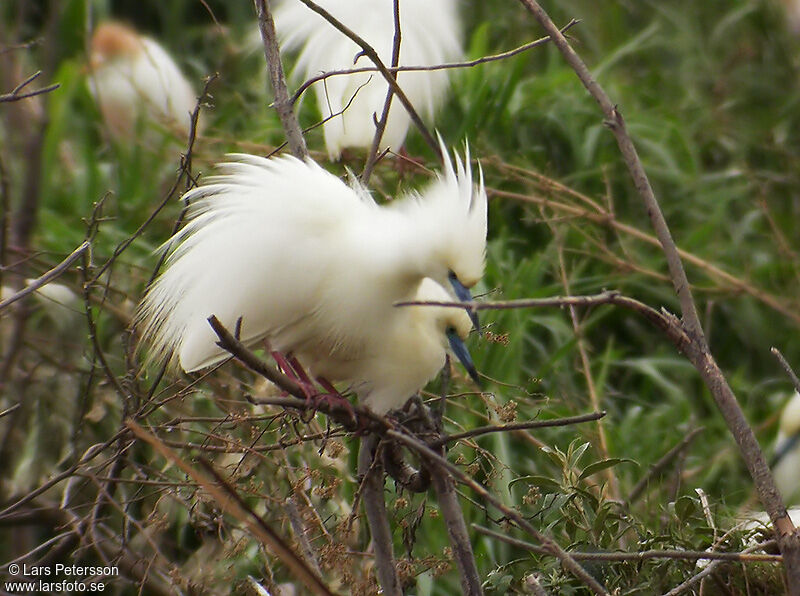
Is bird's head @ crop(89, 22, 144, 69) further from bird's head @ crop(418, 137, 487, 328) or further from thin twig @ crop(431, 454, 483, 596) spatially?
thin twig @ crop(431, 454, 483, 596)

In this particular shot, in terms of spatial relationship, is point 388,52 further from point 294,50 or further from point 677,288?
point 677,288

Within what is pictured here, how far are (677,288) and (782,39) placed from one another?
13.4 ft

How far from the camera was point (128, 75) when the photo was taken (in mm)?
5254

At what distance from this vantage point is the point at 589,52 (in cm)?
512

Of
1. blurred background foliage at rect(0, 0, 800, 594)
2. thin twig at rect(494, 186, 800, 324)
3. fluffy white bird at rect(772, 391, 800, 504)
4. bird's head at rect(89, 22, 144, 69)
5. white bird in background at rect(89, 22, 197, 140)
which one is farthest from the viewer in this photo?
bird's head at rect(89, 22, 144, 69)


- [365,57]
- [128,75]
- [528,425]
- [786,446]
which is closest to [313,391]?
[528,425]

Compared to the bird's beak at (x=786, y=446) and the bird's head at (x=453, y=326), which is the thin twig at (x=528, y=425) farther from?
the bird's beak at (x=786, y=446)

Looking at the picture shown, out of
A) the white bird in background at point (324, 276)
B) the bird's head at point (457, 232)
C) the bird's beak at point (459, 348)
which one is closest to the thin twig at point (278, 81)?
the white bird in background at point (324, 276)

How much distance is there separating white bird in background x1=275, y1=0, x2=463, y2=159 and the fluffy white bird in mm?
1430

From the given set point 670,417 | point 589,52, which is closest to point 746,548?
point 670,417

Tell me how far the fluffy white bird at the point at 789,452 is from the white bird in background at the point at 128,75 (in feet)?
9.23

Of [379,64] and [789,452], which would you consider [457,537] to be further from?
[789,452]

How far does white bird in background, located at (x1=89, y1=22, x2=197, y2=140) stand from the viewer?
5.24 meters

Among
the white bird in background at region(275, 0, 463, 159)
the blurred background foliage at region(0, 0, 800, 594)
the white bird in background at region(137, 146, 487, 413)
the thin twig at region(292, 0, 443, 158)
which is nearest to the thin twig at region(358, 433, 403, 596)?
the blurred background foliage at region(0, 0, 800, 594)
